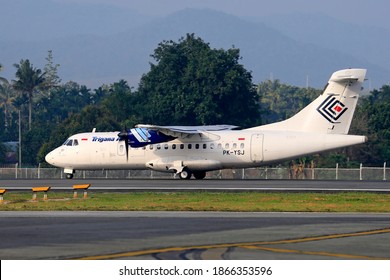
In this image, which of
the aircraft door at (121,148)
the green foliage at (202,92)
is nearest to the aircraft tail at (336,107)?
the aircraft door at (121,148)

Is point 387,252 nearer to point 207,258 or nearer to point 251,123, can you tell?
point 207,258

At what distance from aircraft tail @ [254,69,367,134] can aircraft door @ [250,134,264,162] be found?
101 inches

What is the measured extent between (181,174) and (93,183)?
676 centimetres

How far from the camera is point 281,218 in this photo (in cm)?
3341

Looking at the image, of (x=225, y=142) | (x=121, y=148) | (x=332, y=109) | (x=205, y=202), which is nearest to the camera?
(x=205, y=202)

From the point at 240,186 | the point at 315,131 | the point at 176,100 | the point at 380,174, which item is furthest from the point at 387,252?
A: the point at 176,100

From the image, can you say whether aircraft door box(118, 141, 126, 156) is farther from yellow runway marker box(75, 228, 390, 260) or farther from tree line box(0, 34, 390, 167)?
yellow runway marker box(75, 228, 390, 260)

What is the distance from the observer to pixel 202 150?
203 ft

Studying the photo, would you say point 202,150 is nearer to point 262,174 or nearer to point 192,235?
point 262,174

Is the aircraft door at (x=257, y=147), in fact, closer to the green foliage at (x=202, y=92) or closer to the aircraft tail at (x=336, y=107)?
the aircraft tail at (x=336, y=107)

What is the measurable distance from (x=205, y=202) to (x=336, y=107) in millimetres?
19734

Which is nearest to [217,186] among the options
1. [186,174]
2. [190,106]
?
[186,174]

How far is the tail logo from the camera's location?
5944cm

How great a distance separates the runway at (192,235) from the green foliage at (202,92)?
6952 centimetres
